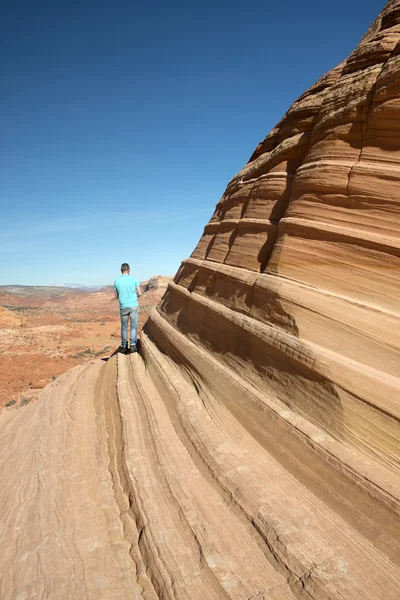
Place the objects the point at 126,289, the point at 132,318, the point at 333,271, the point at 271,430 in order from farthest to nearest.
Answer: the point at 132,318
the point at 126,289
the point at 333,271
the point at 271,430

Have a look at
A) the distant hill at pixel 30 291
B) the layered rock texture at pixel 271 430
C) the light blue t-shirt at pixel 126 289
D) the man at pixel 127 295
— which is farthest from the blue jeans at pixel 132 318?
the distant hill at pixel 30 291

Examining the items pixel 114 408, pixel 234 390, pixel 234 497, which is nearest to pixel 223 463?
pixel 234 497

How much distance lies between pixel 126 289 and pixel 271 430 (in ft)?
16.4

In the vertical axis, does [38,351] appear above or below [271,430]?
below

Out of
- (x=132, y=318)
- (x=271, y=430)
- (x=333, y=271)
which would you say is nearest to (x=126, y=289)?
(x=132, y=318)

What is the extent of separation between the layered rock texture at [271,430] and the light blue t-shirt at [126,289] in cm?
247

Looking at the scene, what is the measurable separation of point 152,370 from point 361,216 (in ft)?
12.8

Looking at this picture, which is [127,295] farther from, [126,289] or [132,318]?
[132,318]

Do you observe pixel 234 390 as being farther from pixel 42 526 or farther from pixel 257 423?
pixel 42 526

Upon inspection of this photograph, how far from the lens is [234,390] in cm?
398

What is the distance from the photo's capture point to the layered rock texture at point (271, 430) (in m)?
2.33

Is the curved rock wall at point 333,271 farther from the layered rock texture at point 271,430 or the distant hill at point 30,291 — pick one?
the distant hill at point 30,291

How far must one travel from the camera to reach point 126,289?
7516 mm

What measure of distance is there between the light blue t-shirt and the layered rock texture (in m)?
2.47
